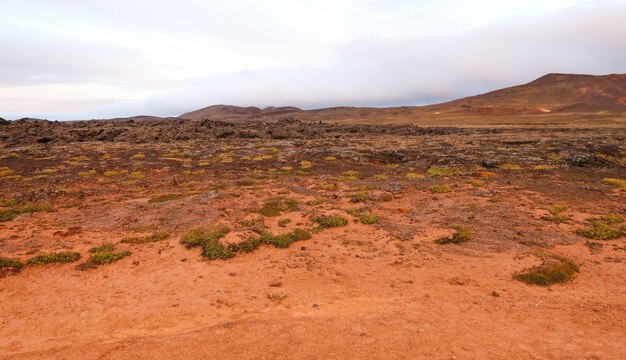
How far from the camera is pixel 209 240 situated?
16703mm

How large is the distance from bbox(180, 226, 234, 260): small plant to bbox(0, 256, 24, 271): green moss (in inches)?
236

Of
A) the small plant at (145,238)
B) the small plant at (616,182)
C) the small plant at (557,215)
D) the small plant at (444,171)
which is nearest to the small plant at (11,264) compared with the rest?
the small plant at (145,238)

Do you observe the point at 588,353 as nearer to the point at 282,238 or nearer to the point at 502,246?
the point at 502,246

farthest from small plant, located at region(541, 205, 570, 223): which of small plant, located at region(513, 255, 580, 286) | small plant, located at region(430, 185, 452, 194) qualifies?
small plant, located at region(430, 185, 452, 194)

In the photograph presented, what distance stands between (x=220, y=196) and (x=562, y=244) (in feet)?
62.3

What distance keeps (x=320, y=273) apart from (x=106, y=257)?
8878 mm

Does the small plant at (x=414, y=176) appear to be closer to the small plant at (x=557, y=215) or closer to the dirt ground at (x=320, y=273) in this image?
the dirt ground at (x=320, y=273)

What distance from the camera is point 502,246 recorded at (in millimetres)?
16250

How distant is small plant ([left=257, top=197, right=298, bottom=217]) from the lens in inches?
832

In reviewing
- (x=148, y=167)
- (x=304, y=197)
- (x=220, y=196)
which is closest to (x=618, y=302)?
(x=304, y=197)

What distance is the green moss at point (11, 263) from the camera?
14.3 meters

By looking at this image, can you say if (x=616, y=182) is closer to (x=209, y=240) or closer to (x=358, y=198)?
(x=358, y=198)

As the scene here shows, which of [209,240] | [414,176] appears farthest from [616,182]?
[209,240]

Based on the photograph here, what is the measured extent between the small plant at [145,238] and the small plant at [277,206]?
5.52m
